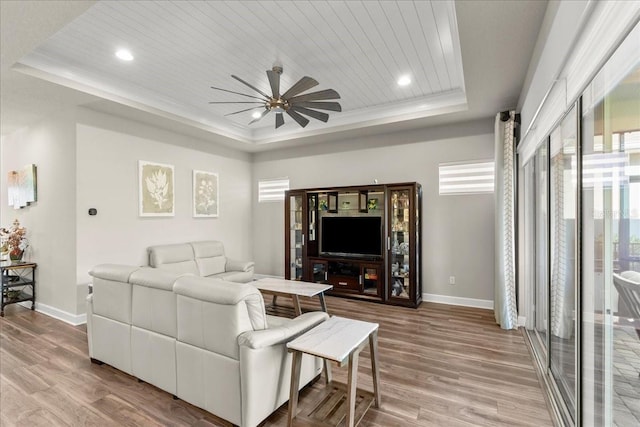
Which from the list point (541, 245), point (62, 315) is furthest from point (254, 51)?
point (62, 315)

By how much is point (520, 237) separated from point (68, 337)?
5550 millimetres

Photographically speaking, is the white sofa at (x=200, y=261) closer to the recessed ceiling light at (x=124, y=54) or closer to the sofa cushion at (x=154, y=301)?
the sofa cushion at (x=154, y=301)

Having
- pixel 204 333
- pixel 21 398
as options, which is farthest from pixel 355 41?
pixel 21 398

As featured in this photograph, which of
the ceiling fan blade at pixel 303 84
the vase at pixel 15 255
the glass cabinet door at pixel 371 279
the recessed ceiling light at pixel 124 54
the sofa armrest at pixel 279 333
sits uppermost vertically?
the recessed ceiling light at pixel 124 54

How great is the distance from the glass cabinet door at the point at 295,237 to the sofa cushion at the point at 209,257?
4.01ft

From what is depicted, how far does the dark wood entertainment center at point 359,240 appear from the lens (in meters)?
4.75

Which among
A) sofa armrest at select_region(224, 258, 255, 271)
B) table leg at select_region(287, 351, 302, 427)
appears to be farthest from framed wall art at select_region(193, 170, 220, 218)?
table leg at select_region(287, 351, 302, 427)

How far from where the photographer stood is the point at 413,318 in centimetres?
415

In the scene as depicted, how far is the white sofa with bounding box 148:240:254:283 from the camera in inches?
186

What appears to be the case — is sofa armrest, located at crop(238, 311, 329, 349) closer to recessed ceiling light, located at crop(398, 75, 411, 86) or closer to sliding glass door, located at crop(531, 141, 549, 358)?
sliding glass door, located at crop(531, 141, 549, 358)

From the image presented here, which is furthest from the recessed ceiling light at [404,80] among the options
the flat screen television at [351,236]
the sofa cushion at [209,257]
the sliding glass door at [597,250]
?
the sofa cushion at [209,257]

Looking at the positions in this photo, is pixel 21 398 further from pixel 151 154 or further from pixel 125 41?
pixel 151 154

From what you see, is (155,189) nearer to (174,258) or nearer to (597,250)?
(174,258)

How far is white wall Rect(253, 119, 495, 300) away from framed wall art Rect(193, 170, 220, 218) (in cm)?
203
